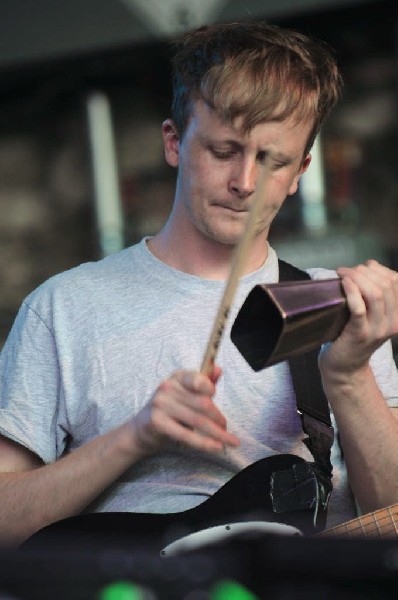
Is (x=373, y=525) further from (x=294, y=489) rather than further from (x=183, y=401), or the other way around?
(x=183, y=401)

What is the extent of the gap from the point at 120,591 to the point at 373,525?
887 millimetres

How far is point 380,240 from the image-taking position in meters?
3.92

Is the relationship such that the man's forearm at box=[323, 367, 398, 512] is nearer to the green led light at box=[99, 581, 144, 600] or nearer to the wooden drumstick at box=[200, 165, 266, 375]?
the wooden drumstick at box=[200, 165, 266, 375]

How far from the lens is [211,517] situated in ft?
5.31

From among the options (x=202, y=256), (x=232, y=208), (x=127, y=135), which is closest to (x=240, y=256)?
(x=232, y=208)

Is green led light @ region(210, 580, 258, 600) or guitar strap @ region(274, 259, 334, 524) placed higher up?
green led light @ region(210, 580, 258, 600)

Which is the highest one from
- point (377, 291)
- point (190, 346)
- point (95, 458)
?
point (377, 291)

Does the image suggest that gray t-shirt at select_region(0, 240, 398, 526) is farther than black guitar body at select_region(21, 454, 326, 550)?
Yes

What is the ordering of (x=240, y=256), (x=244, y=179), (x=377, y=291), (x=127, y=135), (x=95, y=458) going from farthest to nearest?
1. (x=127, y=135)
2. (x=244, y=179)
3. (x=95, y=458)
4. (x=377, y=291)
5. (x=240, y=256)

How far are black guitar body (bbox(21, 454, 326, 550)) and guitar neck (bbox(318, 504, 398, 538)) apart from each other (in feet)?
0.30

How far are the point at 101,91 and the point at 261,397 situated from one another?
2.63m

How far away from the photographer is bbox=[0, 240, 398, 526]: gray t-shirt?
1772 mm

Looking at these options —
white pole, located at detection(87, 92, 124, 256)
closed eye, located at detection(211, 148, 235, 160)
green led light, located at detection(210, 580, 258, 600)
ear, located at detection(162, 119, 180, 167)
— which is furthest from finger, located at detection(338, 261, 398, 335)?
white pole, located at detection(87, 92, 124, 256)

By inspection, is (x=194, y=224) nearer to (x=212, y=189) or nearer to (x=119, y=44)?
(x=212, y=189)
